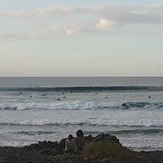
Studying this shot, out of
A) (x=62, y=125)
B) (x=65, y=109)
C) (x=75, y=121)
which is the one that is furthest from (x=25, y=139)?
(x=65, y=109)

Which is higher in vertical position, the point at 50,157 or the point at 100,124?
the point at 50,157

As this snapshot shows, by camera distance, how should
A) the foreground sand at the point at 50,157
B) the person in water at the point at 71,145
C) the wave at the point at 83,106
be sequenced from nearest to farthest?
the foreground sand at the point at 50,157
the person in water at the point at 71,145
the wave at the point at 83,106

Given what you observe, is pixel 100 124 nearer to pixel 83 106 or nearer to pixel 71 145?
pixel 71 145

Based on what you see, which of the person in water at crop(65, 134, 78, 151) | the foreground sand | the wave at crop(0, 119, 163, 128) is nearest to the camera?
the foreground sand

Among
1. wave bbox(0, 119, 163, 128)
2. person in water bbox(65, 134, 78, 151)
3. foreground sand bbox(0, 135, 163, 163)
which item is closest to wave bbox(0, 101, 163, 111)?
wave bbox(0, 119, 163, 128)

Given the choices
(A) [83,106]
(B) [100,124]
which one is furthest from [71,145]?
(A) [83,106]

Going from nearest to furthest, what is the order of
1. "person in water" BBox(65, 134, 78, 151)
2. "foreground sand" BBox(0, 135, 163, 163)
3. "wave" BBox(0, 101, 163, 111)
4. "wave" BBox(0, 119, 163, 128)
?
1. "foreground sand" BBox(0, 135, 163, 163)
2. "person in water" BBox(65, 134, 78, 151)
3. "wave" BBox(0, 119, 163, 128)
4. "wave" BBox(0, 101, 163, 111)

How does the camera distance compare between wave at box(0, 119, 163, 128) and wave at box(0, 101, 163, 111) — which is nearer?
wave at box(0, 119, 163, 128)

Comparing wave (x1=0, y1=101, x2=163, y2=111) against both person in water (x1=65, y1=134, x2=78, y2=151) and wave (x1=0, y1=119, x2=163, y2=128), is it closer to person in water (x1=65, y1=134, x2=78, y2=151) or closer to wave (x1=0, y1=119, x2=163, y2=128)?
wave (x1=0, y1=119, x2=163, y2=128)

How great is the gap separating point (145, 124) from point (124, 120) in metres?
2.08

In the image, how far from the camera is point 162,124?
24.9 m

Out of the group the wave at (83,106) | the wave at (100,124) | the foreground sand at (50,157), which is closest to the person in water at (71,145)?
the foreground sand at (50,157)

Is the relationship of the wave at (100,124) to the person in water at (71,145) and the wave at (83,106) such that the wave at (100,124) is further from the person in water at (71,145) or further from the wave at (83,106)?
the person in water at (71,145)

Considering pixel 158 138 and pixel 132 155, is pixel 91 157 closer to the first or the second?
pixel 132 155
